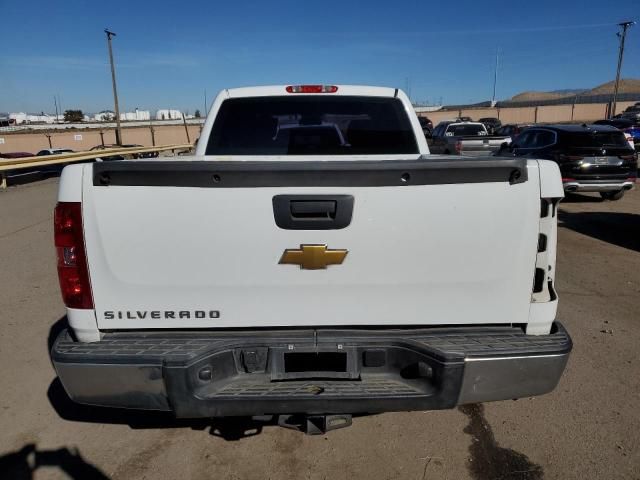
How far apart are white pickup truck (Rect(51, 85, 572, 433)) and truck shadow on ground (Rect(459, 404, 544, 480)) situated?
62cm

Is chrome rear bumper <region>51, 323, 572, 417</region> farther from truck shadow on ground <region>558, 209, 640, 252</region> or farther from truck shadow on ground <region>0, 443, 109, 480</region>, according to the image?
truck shadow on ground <region>558, 209, 640, 252</region>

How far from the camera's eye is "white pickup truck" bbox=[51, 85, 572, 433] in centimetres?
207

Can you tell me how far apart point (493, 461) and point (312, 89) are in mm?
2981

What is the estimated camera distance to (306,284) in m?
2.16

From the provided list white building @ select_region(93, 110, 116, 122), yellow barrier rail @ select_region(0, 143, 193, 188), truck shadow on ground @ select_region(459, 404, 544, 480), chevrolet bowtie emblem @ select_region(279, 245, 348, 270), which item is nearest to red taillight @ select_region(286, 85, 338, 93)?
chevrolet bowtie emblem @ select_region(279, 245, 348, 270)

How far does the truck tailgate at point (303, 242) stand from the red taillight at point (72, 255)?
0.05 meters

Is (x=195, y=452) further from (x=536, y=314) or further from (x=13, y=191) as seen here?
(x=13, y=191)

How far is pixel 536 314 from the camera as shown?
2258 mm

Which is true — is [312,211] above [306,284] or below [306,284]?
above

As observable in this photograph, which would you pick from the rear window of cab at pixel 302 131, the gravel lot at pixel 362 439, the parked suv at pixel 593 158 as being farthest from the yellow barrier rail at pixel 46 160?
the parked suv at pixel 593 158

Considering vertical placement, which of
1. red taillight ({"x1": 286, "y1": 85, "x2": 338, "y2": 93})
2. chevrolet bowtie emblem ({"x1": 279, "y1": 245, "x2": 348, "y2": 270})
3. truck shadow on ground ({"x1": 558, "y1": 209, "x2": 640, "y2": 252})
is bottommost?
truck shadow on ground ({"x1": 558, "y1": 209, "x2": 640, "y2": 252})

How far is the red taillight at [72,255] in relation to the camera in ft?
6.84

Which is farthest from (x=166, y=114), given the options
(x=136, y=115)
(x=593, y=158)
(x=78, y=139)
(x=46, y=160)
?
(x=593, y=158)

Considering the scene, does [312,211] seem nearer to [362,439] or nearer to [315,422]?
[315,422]
